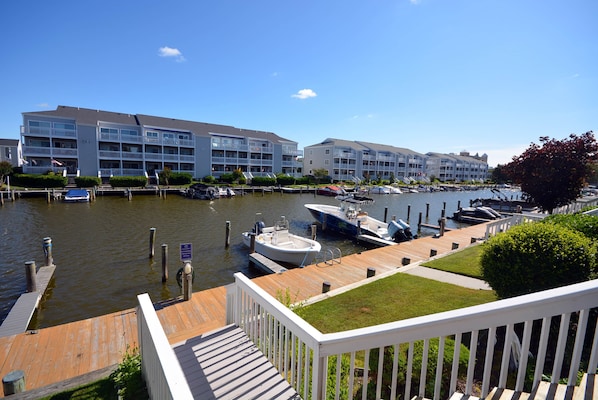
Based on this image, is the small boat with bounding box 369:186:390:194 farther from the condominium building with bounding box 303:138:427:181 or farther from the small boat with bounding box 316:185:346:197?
the condominium building with bounding box 303:138:427:181

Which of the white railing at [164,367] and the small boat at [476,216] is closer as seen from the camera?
the white railing at [164,367]

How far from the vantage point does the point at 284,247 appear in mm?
14531

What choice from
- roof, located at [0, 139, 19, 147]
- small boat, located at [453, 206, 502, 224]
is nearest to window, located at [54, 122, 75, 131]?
roof, located at [0, 139, 19, 147]

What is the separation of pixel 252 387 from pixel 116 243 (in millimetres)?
17084

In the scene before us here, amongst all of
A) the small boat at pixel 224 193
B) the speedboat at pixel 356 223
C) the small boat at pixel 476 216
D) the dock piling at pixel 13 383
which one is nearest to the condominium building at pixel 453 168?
the small boat at pixel 476 216

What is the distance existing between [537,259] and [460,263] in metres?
6.53

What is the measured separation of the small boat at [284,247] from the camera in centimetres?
1396

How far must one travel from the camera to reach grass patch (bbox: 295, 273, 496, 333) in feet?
21.6

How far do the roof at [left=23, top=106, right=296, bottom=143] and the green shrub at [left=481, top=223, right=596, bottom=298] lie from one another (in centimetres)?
5295

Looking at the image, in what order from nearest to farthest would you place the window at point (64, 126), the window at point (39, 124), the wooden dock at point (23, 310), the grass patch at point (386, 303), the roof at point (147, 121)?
the grass patch at point (386, 303), the wooden dock at point (23, 310), the window at point (39, 124), the window at point (64, 126), the roof at point (147, 121)

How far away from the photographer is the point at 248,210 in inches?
1214

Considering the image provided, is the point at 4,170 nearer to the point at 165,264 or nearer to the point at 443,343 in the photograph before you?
the point at 165,264

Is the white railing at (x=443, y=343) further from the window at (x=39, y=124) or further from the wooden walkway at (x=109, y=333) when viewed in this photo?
the window at (x=39, y=124)

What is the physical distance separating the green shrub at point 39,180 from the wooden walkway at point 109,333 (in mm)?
39114
